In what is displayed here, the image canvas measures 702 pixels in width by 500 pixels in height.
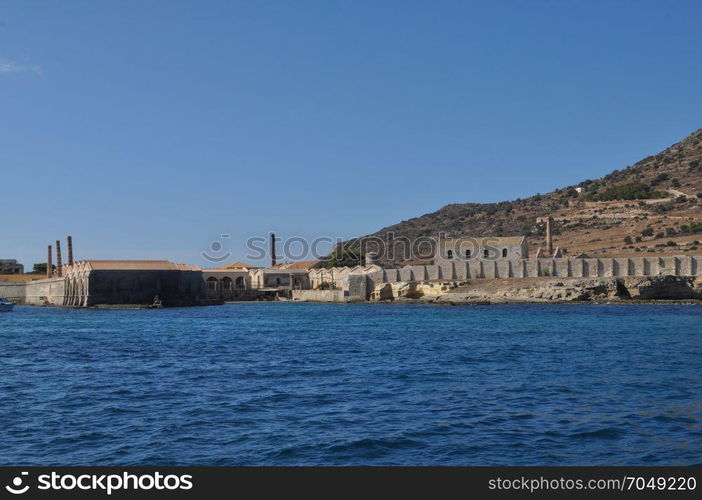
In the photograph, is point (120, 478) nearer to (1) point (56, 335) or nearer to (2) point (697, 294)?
(1) point (56, 335)

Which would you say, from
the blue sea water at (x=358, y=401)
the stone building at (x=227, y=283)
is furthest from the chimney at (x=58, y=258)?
the blue sea water at (x=358, y=401)

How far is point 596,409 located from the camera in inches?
655

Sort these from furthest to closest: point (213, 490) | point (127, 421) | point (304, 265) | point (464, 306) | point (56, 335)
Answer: point (304, 265) → point (464, 306) → point (56, 335) → point (127, 421) → point (213, 490)

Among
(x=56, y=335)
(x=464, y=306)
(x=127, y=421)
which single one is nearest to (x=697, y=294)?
(x=464, y=306)

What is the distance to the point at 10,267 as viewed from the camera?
15400 cm

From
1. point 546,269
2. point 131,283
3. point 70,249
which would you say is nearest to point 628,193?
point 546,269

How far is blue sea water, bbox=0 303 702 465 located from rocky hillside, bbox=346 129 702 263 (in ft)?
214

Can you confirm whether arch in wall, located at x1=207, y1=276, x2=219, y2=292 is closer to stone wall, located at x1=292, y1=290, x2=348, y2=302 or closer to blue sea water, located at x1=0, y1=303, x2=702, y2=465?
stone wall, located at x1=292, y1=290, x2=348, y2=302

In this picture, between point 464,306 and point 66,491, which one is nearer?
point 66,491

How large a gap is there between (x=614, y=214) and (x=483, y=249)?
40.1 meters

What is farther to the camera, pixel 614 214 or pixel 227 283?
pixel 614 214

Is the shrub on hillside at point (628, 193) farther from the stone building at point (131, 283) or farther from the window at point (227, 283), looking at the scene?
the stone building at point (131, 283)

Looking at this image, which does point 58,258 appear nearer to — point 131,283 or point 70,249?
point 70,249

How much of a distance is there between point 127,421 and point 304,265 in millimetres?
102678
